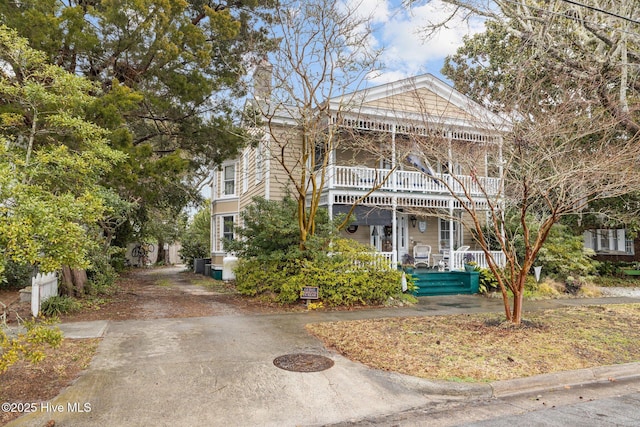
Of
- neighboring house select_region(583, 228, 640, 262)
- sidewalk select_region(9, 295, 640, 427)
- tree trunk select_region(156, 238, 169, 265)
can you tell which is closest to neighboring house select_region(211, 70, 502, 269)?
sidewalk select_region(9, 295, 640, 427)

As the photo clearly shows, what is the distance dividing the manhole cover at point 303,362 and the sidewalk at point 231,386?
0.40ft

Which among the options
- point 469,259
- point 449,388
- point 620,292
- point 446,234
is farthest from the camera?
point 446,234

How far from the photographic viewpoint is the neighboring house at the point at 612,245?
2025 centimetres

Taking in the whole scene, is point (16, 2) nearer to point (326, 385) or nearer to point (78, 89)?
point (78, 89)

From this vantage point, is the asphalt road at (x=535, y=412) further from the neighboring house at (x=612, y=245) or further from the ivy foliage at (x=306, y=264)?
the neighboring house at (x=612, y=245)

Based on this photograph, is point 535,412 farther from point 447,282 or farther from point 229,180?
point 229,180

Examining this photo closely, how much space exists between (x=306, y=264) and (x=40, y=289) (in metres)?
5.56

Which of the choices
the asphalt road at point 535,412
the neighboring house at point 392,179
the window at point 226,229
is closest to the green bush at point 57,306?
the neighboring house at point 392,179

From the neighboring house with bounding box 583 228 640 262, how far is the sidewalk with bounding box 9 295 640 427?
57.8 ft

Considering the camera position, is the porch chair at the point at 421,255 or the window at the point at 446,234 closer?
the porch chair at the point at 421,255

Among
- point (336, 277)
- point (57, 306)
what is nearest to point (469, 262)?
point (336, 277)

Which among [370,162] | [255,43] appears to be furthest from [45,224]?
[370,162]

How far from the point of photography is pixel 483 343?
6.61 metres

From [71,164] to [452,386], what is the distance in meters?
5.34
